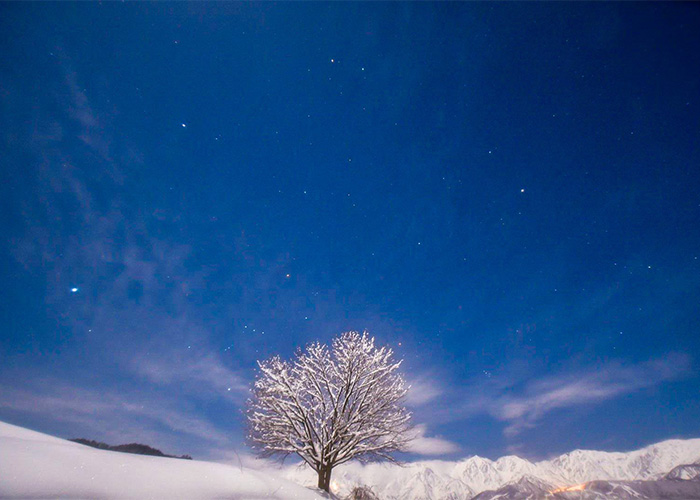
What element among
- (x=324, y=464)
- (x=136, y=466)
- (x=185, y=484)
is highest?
(x=136, y=466)

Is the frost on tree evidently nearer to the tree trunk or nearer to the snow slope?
the tree trunk

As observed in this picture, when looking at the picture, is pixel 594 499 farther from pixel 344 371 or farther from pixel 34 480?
pixel 34 480

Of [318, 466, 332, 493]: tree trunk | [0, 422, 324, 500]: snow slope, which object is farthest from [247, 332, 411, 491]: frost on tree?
[0, 422, 324, 500]: snow slope

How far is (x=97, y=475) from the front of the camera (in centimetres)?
261

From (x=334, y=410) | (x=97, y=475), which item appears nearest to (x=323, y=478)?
(x=334, y=410)

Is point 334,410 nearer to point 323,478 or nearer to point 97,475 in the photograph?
point 323,478

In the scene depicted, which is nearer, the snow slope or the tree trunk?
the snow slope

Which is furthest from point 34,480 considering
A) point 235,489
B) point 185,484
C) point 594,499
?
point 594,499

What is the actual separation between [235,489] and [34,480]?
207 cm

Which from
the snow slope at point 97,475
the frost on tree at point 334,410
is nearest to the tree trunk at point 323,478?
the frost on tree at point 334,410

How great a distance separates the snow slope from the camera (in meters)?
2.27

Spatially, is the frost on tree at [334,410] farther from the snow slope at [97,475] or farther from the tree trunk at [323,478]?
the snow slope at [97,475]

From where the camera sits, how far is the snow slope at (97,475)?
7.45ft

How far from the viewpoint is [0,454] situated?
7.60 ft
